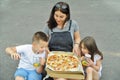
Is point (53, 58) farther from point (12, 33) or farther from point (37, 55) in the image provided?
point (12, 33)

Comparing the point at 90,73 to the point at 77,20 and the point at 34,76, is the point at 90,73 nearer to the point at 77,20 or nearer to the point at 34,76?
the point at 34,76

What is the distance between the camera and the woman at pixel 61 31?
2646mm

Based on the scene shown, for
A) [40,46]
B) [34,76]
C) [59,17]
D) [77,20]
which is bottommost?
[34,76]

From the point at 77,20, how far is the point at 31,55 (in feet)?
5.25

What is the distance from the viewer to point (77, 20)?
4.04 m

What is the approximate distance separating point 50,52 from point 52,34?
208 mm

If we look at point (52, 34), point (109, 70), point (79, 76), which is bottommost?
point (109, 70)

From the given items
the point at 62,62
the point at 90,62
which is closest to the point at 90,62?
the point at 90,62

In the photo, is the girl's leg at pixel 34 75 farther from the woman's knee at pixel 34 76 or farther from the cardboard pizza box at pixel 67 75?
the cardboard pizza box at pixel 67 75

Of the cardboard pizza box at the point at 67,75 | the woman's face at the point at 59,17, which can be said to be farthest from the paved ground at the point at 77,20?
the woman's face at the point at 59,17

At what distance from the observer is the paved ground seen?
3024 millimetres

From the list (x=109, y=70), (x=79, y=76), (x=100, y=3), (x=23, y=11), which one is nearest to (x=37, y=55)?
(x=79, y=76)

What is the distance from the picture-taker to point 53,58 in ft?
8.26

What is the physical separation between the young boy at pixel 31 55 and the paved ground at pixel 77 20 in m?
0.28
